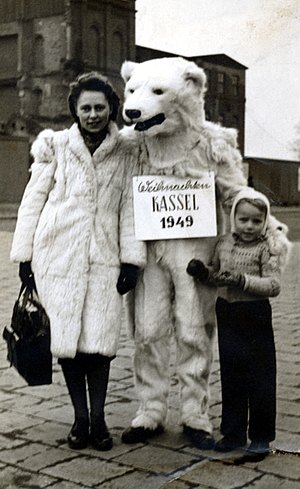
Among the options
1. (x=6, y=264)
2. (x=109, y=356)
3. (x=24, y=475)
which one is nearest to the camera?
(x=24, y=475)

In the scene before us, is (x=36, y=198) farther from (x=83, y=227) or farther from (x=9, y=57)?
(x=9, y=57)

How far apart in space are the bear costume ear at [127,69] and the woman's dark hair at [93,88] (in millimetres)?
69

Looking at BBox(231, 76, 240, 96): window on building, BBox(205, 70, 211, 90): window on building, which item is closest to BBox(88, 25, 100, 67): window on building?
BBox(205, 70, 211, 90): window on building

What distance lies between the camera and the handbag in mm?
3590

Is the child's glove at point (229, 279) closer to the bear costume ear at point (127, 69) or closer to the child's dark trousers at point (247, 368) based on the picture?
the child's dark trousers at point (247, 368)

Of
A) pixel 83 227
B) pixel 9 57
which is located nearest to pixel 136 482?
pixel 83 227

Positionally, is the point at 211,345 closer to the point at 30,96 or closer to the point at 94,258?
the point at 94,258

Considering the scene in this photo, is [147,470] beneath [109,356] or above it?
beneath

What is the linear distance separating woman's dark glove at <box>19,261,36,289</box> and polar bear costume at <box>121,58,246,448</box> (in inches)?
16.8

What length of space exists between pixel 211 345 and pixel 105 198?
75cm

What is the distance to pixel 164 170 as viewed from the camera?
3.54m

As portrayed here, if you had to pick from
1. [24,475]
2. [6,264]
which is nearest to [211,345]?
[24,475]

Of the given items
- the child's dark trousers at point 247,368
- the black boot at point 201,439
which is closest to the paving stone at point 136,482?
the black boot at point 201,439

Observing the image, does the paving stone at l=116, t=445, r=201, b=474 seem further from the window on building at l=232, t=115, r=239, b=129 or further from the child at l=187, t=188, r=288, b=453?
the window on building at l=232, t=115, r=239, b=129
